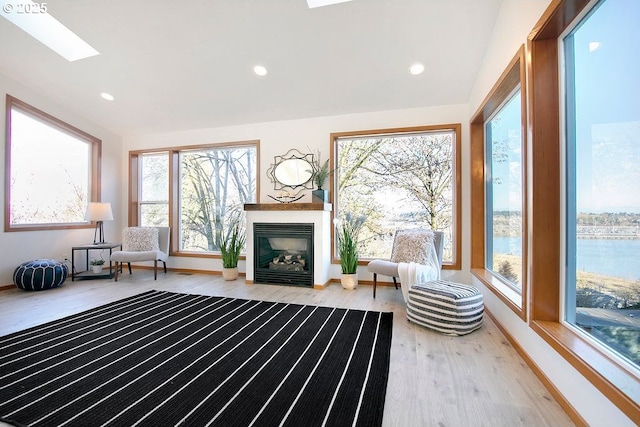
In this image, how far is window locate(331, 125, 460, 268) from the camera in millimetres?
3796

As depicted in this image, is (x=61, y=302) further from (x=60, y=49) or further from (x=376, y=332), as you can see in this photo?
(x=376, y=332)

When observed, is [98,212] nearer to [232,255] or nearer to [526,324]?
[232,255]

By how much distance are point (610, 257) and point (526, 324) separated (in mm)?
765

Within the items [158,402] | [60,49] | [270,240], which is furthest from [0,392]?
[60,49]

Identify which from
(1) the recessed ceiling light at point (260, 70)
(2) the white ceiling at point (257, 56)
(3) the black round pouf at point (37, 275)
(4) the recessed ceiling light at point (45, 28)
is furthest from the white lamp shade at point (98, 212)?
(1) the recessed ceiling light at point (260, 70)

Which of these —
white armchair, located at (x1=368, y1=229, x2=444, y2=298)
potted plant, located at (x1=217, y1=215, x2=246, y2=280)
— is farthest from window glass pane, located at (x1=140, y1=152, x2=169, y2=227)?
white armchair, located at (x1=368, y1=229, x2=444, y2=298)

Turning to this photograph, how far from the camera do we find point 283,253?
425 centimetres

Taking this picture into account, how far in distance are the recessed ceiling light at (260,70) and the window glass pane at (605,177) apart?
9.31ft

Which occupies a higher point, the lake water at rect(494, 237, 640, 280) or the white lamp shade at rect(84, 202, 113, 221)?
the white lamp shade at rect(84, 202, 113, 221)

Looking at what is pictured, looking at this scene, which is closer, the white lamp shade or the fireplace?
the fireplace

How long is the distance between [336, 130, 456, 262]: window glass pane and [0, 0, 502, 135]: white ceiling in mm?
516

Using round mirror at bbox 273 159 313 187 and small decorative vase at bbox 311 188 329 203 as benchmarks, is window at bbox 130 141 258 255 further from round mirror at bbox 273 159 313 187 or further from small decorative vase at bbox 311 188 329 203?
small decorative vase at bbox 311 188 329 203

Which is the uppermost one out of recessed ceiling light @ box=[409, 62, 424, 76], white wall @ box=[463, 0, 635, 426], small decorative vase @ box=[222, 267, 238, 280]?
recessed ceiling light @ box=[409, 62, 424, 76]

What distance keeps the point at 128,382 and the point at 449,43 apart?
12.6 ft
